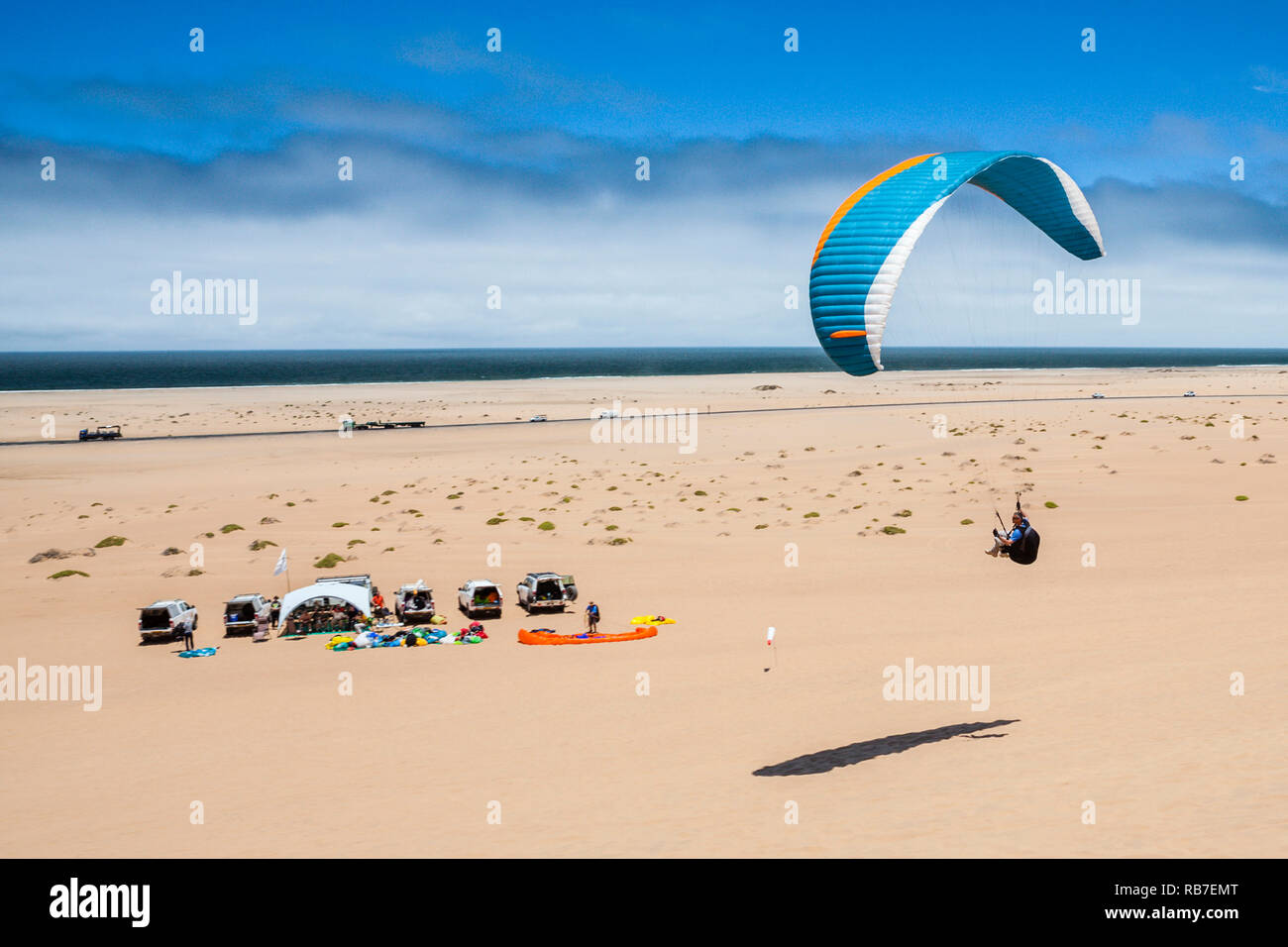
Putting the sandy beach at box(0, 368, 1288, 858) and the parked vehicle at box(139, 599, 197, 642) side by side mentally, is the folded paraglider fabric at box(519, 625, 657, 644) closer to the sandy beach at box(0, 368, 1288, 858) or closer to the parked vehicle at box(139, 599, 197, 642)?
the sandy beach at box(0, 368, 1288, 858)

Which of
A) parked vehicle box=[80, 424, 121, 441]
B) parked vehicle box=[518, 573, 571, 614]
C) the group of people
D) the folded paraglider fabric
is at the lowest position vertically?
the folded paraglider fabric

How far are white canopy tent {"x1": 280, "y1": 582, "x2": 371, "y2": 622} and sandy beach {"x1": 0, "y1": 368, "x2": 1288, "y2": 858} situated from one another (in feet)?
4.19

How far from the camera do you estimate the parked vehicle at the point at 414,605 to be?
27.2 metres

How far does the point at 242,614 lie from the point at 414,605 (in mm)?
4860

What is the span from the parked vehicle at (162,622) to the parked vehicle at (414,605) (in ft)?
19.1

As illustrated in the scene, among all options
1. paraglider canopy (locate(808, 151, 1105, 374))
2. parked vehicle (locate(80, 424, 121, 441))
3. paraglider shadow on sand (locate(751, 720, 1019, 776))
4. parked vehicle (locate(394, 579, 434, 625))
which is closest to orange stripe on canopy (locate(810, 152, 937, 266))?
paraglider canopy (locate(808, 151, 1105, 374))

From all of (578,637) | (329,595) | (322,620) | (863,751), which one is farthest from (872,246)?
(322,620)

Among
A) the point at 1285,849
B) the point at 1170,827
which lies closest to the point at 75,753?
the point at 1170,827

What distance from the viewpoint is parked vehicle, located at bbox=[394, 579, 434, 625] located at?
89.4 ft

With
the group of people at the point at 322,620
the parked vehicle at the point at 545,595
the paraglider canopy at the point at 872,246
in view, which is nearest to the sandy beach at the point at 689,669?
the parked vehicle at the point at 545,595

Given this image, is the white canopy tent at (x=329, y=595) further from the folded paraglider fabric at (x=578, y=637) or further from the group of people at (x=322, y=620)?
the folded paraglider fabric at (x=578, y=637)

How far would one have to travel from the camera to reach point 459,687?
71.9 ft

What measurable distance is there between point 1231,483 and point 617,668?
3892 centimetres

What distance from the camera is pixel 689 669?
22984mm
